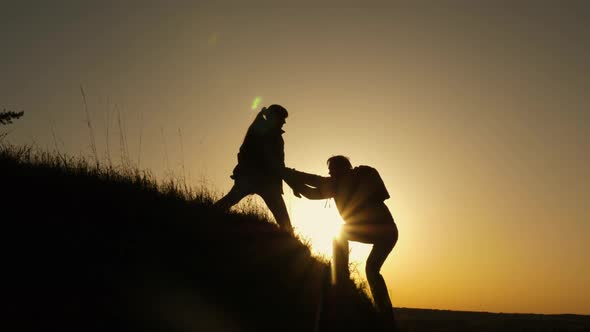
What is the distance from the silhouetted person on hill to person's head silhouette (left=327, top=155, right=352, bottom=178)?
186 cm

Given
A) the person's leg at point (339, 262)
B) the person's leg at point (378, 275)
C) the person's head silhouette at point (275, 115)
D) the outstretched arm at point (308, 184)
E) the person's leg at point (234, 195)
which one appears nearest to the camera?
the person's leg at point (339, 262)

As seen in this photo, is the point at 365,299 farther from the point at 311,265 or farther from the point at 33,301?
the point at 33,301

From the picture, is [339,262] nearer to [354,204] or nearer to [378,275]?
[378,275]

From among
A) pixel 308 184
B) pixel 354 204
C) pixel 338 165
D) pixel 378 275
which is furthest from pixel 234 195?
pixel 378 275

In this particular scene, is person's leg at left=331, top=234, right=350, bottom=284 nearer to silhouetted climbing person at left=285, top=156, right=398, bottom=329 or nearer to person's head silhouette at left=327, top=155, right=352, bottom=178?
silhouetted climbing person at left=285, top=156, right=398, bottom=329

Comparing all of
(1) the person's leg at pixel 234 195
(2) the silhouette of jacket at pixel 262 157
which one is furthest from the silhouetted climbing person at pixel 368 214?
(1) the person's leg at pixel 234 195

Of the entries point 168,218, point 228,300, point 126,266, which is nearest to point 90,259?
point 126,266

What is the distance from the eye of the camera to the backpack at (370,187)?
6.37 m

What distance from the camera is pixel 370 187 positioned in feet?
20.9

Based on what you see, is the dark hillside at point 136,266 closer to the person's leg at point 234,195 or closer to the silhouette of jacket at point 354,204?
the person's leg at point 234,195

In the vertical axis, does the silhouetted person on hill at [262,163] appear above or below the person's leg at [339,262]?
above

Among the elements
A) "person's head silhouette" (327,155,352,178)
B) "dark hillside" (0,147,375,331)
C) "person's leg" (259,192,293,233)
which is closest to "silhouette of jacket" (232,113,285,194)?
"person's leg" (259,192,293,233)

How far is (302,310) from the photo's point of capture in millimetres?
5715

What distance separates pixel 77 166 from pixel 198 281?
13.3 feet
